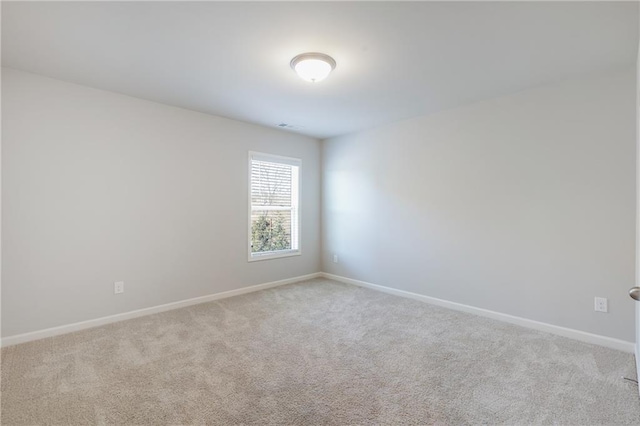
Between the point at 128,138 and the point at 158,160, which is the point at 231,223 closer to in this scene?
the point at 158,160

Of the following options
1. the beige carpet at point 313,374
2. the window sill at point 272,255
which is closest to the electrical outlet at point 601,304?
the beige carpet at point 313,374

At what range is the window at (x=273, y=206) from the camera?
15.0ft

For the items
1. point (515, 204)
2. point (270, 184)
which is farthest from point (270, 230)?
point (515, 204)

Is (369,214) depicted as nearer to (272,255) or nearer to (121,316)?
(272,255)

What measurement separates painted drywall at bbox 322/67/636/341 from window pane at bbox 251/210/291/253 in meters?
1.20

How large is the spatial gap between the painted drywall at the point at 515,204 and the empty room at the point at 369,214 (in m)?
0.02

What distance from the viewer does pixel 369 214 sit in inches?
183

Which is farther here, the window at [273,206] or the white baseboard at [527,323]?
the window at [273,206]

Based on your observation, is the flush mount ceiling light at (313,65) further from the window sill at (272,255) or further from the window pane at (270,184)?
the window sill at (272,255)

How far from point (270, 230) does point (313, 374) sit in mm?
2810

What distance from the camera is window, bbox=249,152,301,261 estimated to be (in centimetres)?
456

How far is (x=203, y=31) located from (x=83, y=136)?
6.16ft

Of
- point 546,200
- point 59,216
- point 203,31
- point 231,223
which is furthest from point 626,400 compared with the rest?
point 59,216

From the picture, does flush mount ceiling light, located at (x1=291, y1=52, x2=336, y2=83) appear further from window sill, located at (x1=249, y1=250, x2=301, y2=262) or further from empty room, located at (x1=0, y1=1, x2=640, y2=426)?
window sill, located at (x1=249, y1=250, x2=301, y2=262)
